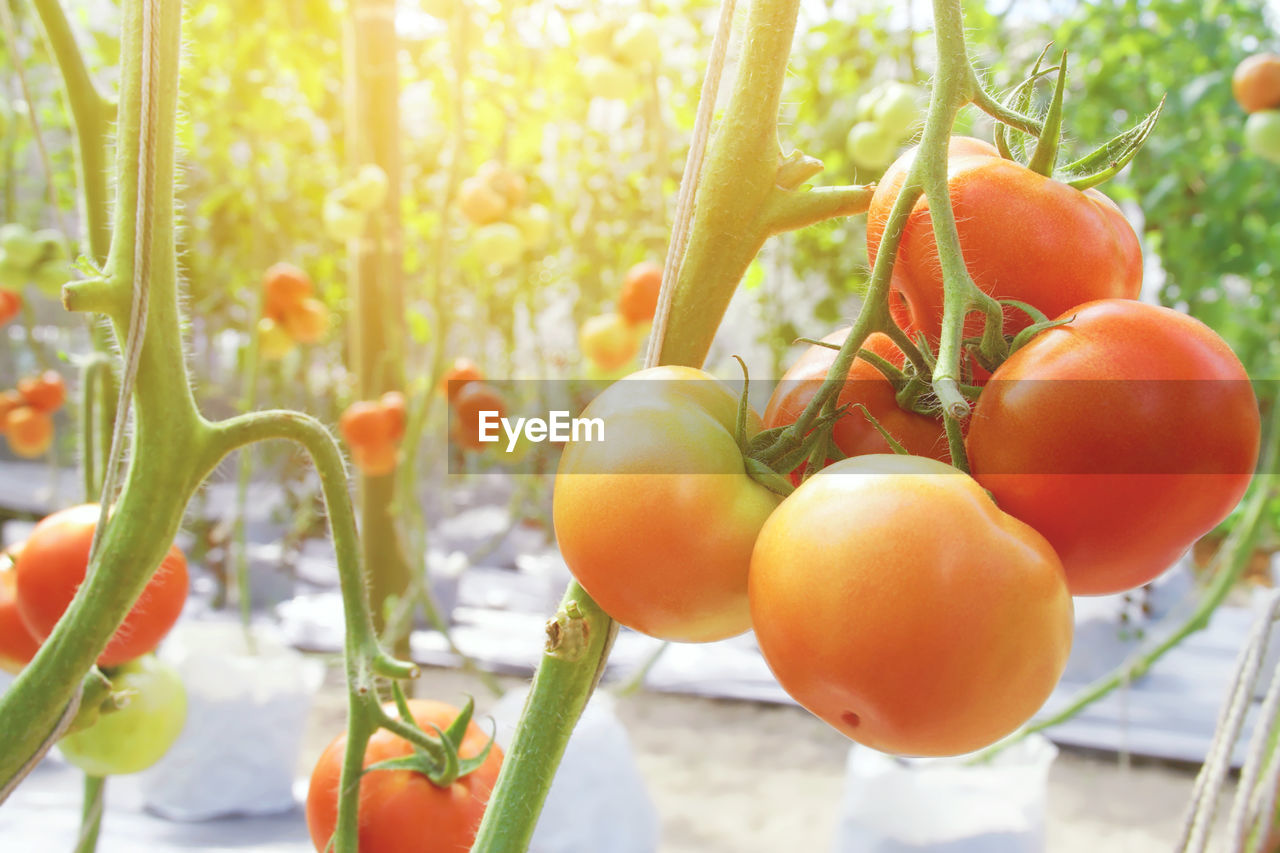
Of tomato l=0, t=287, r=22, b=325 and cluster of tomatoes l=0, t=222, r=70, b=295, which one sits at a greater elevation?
cluster of tomatoes l=0, t=222, r=70, b=295

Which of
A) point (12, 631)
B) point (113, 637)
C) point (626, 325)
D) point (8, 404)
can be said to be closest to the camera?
point (113, 637)

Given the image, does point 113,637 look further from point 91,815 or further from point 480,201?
point 480,201

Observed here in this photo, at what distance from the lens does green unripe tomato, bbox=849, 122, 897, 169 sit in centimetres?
111

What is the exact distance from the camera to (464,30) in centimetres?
128

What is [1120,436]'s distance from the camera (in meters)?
0.21

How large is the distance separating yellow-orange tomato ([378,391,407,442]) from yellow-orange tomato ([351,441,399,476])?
21 mm

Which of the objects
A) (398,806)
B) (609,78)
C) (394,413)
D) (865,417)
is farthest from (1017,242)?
(394,413)

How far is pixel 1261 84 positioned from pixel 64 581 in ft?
4.43

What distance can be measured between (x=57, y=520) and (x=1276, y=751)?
54 centimetres

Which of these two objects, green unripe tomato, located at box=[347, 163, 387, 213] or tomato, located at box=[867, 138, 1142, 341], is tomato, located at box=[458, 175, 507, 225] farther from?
tomato, located at box=[867, 138, 1142, 341]

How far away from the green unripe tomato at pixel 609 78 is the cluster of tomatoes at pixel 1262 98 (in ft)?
2.52

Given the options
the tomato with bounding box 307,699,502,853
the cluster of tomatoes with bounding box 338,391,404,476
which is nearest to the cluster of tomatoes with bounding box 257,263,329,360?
the cluster of tomatoes with bounding box 338,391,404,476

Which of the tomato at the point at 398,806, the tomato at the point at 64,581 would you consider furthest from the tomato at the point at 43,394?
the tomato at the point at 398,806

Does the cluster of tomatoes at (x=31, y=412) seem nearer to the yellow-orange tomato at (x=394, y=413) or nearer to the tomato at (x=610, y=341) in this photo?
the yellow-orange tomato at (x=394, y=413)
